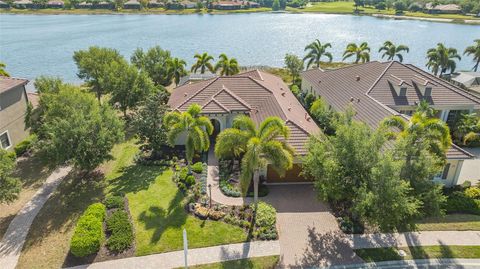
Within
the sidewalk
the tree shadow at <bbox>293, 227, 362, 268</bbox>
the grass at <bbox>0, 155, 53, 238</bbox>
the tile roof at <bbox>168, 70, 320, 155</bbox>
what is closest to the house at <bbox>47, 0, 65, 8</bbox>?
the tile roof at <bbox>168, 70, 320, 155</bbox>

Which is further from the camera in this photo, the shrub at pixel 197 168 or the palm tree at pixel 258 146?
the shrub at pixel 197 168

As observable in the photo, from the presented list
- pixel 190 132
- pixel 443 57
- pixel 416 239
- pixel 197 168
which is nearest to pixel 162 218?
pixel 197 168

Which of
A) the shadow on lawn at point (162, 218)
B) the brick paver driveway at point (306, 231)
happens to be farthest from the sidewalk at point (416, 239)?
the shadow on lawn at point (162, 218)

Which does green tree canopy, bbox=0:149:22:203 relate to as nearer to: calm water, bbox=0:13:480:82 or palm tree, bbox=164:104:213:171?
palm tree, bbox=164:104:213:171

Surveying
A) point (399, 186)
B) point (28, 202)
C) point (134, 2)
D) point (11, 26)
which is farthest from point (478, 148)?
point (134, 2)

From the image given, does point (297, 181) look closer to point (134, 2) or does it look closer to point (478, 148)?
point (478, 148)

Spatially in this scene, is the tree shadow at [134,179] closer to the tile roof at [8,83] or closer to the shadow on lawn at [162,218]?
the shadow on lawn at [162,218]
